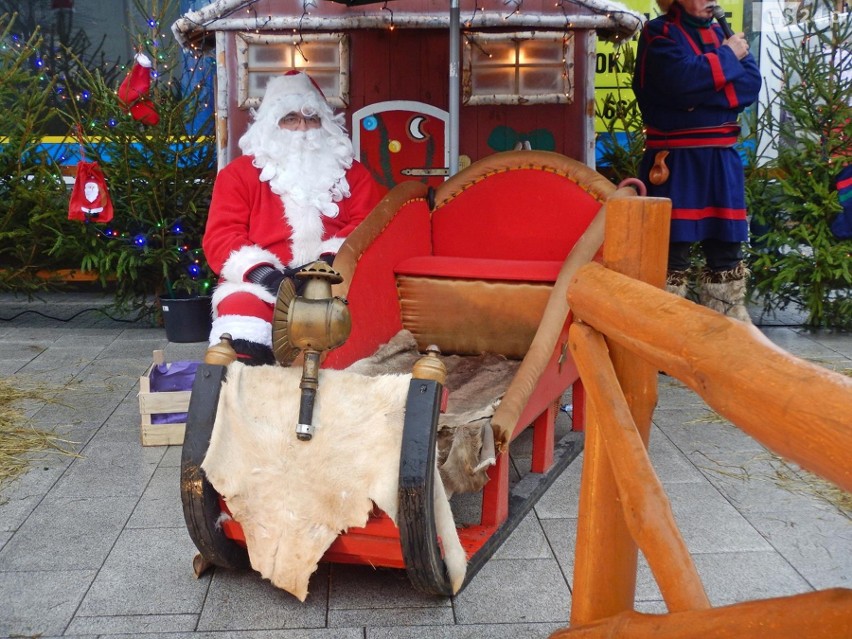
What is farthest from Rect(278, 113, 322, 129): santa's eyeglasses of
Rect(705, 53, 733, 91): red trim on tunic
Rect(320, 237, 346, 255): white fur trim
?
Rect(705, 53, 733, 91): red trim on tunic

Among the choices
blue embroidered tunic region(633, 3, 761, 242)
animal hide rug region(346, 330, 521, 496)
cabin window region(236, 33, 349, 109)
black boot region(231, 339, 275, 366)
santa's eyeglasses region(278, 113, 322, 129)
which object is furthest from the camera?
cabin window region(236, 33, 349, 109)

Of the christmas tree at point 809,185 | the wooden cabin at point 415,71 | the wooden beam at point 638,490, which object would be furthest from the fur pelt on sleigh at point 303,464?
the christmas tree at point 809,185

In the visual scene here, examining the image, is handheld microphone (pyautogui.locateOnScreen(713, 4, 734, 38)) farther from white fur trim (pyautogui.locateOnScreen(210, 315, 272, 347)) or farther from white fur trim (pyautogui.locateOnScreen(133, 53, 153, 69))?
white fur trim (pyautogui.locateOnScreen(133, 53, 153, 69))

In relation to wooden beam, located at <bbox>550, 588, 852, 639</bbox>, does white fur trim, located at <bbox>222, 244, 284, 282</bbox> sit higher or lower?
higher

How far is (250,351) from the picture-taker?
11.7ft

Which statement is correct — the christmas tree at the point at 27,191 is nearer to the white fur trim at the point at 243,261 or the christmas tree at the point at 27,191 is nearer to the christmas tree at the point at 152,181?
the christmas tree at the point at 152,181

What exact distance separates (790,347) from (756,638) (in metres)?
4.76

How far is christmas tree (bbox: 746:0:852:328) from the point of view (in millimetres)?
5762

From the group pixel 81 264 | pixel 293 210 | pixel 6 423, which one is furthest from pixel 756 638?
pixel 81 264

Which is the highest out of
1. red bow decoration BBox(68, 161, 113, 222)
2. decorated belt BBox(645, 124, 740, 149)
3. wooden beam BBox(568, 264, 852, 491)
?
decorated belt BBox(645, 124, 740, 149)

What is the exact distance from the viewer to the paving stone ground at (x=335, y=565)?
2.68 meters

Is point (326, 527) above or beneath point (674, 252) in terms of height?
beneath

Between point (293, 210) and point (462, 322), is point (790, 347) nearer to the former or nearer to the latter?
point (462, 322)

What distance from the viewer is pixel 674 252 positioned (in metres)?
4.67
